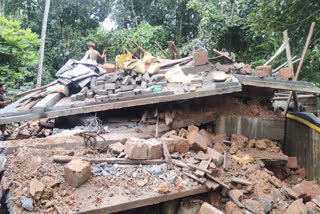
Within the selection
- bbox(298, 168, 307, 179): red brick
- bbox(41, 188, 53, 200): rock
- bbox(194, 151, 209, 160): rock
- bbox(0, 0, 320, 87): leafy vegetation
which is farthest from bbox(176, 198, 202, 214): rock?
bbox(0, 0, 320, 87): leafy vegetation

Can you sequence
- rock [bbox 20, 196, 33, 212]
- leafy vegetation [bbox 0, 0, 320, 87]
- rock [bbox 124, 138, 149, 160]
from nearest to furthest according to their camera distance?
rock [bbox 20, 196, 33, 212] < rock [bbox 124, 138, 149, 160] < leafy vegetation [bbox 0, 0, 320, 87]

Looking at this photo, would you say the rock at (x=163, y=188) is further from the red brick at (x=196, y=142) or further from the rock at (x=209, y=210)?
the red brick at (x=196, y=142)

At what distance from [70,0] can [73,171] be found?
16.8 meters

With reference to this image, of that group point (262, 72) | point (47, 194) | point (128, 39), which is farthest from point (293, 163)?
point (128, 39)

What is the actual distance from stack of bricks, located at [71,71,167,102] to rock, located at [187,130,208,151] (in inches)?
52.2

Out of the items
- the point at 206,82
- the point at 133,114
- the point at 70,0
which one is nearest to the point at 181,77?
the point at 206,82

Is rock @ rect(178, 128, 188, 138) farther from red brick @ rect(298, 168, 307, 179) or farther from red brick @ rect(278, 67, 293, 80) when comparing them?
red brick @ rect(298, 168, 307, 179)

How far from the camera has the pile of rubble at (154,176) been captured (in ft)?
11.8

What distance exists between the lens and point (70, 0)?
56.9 feet

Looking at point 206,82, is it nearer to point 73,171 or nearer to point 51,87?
point 73,171

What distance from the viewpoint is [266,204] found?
420cm

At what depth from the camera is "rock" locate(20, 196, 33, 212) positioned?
3285 mm

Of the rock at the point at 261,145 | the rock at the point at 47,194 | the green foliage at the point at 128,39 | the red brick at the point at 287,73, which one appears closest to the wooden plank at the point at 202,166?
the rock at the point at 261,145

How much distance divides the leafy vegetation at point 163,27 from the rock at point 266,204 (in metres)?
6.15
